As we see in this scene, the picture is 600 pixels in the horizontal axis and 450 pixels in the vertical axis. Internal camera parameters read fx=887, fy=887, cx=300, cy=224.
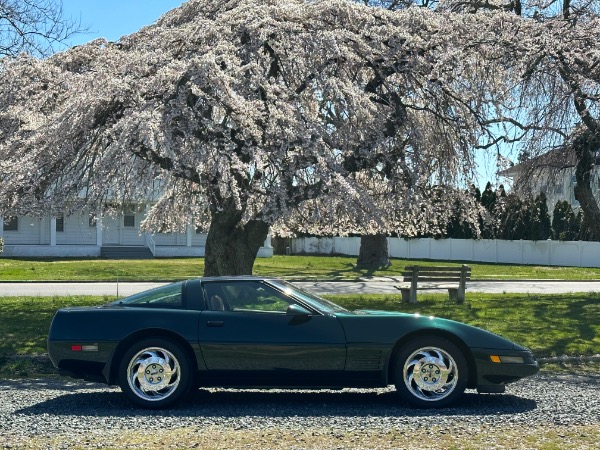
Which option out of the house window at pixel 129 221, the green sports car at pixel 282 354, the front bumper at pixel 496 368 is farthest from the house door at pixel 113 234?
the front bumper at pixel 496 368

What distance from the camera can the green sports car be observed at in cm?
842

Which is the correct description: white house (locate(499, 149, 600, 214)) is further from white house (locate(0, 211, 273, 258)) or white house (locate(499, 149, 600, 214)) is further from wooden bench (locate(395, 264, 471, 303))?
white house (locate(0, 211, 273, 258))

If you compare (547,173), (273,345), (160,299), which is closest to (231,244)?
(160,299)

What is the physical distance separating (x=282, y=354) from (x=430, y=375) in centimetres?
142

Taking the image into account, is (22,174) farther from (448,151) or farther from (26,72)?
(448,151)

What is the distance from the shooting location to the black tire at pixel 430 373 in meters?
8.39

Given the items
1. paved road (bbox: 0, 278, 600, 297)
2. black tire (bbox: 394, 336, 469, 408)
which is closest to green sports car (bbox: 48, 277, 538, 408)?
black tire (bbox: 394, 336, 469, 408)

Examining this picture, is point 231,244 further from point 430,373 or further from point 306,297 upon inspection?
point 430,373

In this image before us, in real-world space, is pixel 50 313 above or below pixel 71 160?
below

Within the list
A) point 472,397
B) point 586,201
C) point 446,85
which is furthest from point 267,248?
point 472,397

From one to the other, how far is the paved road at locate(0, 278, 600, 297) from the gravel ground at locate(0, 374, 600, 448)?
1248 cm

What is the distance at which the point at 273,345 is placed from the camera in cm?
847

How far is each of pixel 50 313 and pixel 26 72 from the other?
475 centimetres

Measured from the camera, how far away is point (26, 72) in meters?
17.0
